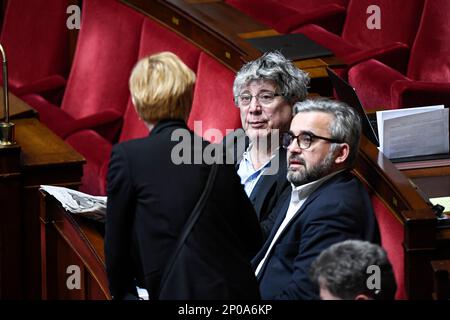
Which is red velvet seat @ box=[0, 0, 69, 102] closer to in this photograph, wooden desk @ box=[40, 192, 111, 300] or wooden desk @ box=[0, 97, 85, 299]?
wooden desk @ box=[0, 97, 85, 299]

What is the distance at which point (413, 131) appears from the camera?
4.14 ft

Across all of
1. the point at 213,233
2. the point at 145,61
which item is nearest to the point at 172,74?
the point at 145,61

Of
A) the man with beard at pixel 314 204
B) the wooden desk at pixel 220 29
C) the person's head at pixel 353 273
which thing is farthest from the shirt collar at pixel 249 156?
the person's head at pixel 353 273

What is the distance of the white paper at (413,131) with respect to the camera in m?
1.23

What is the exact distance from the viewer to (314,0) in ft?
6.31

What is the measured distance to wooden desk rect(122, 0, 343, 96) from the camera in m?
1.48

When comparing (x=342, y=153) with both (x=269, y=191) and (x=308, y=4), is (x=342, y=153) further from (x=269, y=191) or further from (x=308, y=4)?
(x=308, y=4)

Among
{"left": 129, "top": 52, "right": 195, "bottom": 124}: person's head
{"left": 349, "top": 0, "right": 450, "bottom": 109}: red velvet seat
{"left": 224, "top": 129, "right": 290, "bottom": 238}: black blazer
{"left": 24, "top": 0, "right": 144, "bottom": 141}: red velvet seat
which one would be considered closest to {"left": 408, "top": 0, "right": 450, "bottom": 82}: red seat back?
{"left": 349, "top": 0, "right": 450, "bottom": 109}: red velvet seat

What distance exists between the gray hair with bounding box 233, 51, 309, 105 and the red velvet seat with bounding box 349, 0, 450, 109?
0.36 meters

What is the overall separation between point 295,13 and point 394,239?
835 millimetres

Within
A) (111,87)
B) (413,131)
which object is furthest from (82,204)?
(111,87)

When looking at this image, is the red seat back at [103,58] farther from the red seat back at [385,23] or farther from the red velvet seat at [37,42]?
the red seat back at [385,23]

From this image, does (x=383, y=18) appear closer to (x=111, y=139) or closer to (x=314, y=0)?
(x=314, y=0)
